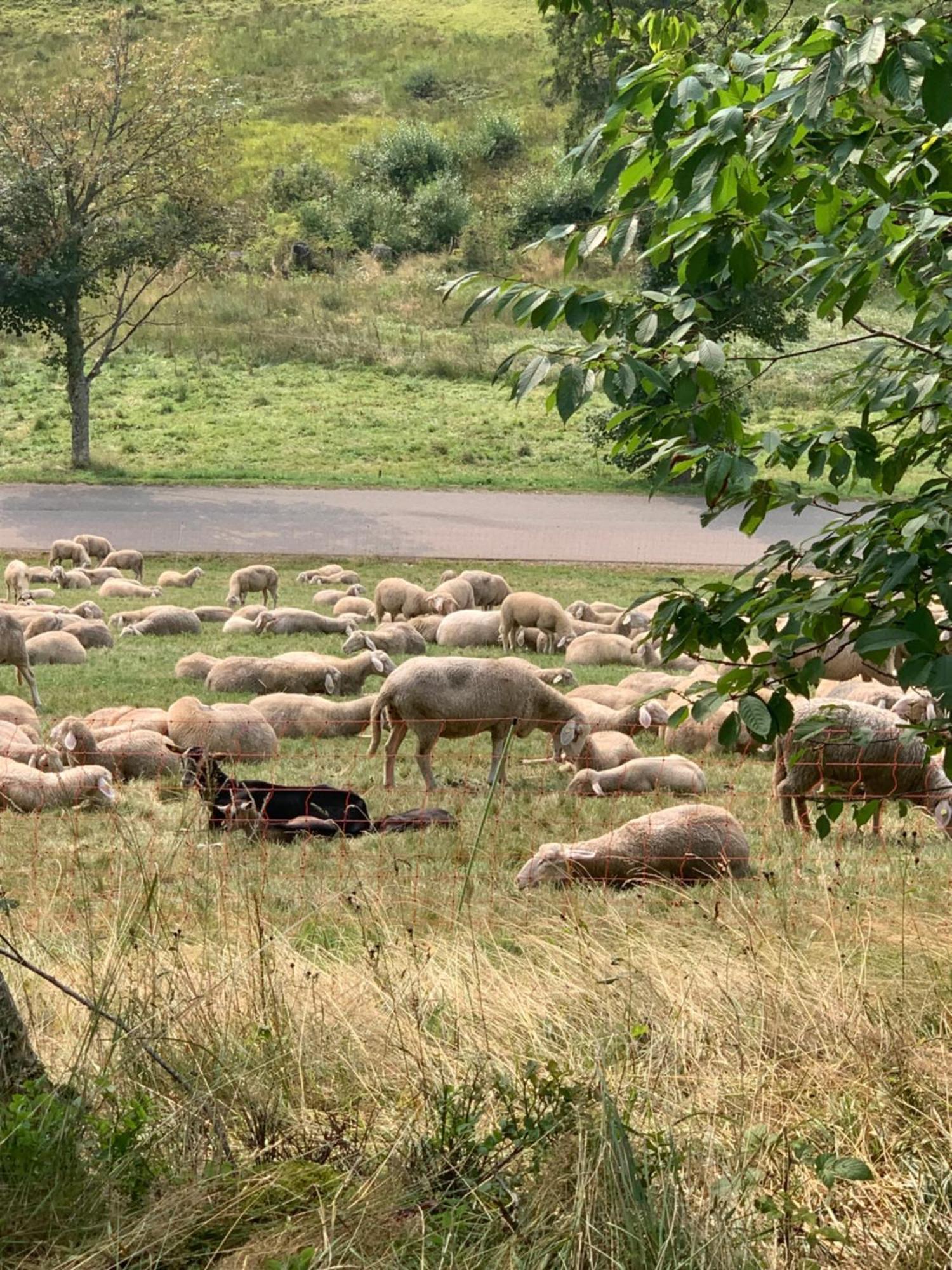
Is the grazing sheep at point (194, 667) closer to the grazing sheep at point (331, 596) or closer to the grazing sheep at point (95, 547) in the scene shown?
the grazing sheep at point (331, 596)

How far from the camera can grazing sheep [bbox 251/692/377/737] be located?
1263cm

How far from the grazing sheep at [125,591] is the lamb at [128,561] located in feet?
5.27

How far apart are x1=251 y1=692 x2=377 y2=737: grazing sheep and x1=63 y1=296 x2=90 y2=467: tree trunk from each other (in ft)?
58.0

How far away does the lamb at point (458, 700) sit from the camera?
37.0 feet

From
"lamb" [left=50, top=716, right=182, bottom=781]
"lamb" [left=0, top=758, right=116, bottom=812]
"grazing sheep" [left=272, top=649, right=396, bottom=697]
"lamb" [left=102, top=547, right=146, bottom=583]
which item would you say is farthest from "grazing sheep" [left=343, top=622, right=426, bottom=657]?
"lamb" [left=102, top=547, right=146, bottom=583]

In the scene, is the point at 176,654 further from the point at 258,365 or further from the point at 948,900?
the point at 258,365

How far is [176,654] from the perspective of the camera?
1602 centimetres

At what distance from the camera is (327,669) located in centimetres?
1386

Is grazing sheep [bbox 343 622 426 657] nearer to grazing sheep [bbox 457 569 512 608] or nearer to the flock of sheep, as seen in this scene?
the flock of sheep

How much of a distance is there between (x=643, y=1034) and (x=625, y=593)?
16.6m

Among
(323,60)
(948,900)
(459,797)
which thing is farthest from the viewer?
(323,60)

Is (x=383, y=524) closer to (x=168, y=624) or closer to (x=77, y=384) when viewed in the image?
(x=77, y=384)

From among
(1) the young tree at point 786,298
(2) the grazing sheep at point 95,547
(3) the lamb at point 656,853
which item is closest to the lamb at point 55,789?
(3) the lamb at point 656,853

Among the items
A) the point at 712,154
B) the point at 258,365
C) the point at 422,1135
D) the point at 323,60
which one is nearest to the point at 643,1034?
the point at 422,1135
